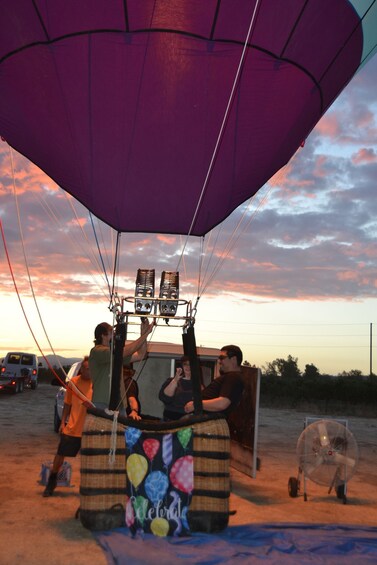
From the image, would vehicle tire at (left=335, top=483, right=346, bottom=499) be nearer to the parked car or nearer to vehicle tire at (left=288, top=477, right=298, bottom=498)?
vehicle tire at (left=288, top=477, right=298, bottom=498)

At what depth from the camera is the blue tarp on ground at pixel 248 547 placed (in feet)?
18.1

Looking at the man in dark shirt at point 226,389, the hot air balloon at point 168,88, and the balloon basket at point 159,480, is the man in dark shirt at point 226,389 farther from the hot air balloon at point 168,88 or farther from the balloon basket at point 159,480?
the hot air balloon at point 168,88

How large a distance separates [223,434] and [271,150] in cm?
554

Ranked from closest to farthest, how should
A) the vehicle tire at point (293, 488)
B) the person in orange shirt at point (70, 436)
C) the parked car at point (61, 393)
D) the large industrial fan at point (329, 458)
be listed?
the person in orange shirt at point (70, 436) < the large industrial fan at point (329, 458) < the vehicle tire at point (293, 488) < the parked car at point (61, 393)

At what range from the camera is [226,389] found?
718cm

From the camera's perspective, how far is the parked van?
29.6 meters

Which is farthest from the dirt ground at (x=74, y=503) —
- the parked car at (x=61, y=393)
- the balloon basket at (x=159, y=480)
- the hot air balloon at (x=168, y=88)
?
the hot air balloon at (x=168, y=88)

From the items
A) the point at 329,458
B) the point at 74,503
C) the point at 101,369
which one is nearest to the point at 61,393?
the point at 74,503

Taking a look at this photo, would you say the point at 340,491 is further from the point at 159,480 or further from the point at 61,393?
the point at 61,393

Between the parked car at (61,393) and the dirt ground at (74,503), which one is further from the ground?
the parked car at (61,393)

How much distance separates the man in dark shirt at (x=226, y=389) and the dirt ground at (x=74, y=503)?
1.28 m

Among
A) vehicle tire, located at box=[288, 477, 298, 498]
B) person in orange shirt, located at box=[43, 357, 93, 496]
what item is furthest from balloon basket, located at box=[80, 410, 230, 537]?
vehicle tire, located at box=[288, 477, 298, 498]

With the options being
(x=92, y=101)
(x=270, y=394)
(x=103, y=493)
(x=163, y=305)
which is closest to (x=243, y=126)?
(x=92, y=101)

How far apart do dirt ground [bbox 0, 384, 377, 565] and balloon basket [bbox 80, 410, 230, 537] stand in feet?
1.43
